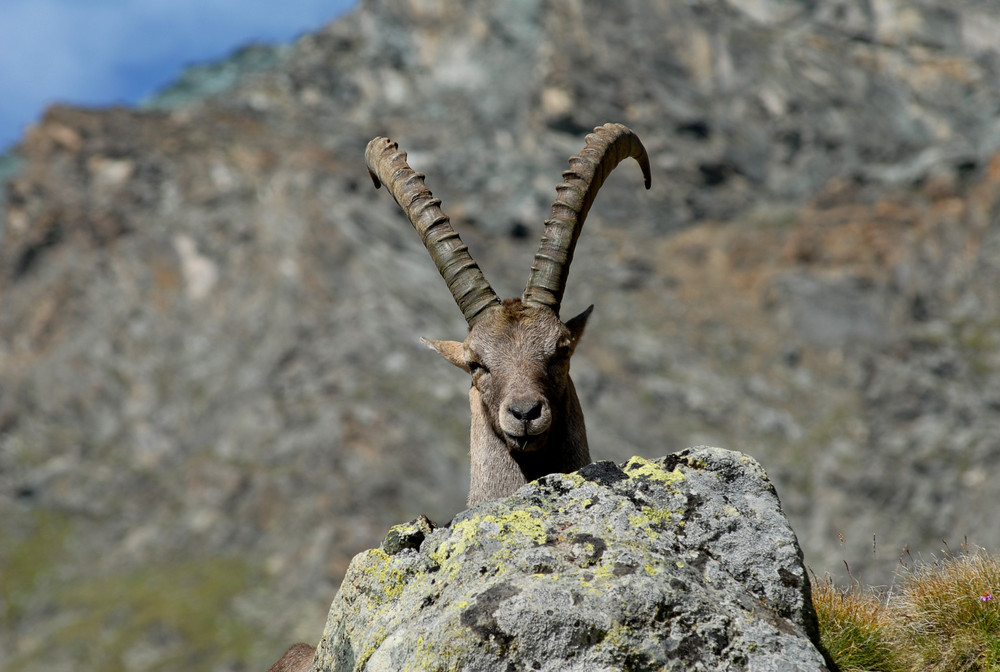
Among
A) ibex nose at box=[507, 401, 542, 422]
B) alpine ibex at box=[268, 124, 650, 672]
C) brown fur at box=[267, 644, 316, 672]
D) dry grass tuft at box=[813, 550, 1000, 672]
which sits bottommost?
dry grass tuft at box=[813, 550, 1000, 672]

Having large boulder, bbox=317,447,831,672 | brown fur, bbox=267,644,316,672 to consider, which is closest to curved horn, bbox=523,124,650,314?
large boulder, bbox=317,447,831,672

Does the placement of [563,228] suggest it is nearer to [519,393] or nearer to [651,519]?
[519,393]

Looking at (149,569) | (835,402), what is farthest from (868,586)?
(835,402)

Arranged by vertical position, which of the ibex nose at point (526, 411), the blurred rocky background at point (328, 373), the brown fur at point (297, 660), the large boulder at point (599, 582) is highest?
the blurred rocky background at point (328, 373)

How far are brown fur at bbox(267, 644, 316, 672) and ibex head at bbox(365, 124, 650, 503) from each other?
6.81 feet

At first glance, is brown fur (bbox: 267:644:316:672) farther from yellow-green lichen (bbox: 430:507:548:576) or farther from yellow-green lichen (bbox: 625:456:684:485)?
yellow-green lichen (bbox: 625:456:684:485)

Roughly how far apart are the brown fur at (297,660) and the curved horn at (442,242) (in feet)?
11.6

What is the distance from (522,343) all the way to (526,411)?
110cm

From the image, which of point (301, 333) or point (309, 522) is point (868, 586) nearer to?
point (309, 522)

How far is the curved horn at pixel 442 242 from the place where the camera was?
10594 millimetres

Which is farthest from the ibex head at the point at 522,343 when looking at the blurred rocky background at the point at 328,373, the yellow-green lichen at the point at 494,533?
the blurred rocky background at the point at 328,373

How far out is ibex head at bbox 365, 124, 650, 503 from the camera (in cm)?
977

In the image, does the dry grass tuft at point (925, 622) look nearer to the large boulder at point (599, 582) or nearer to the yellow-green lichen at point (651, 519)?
the large boulder at point (599, 582)

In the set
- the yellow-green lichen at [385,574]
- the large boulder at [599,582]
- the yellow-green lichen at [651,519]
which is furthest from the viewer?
the yellow-green lichen at [385,574]
